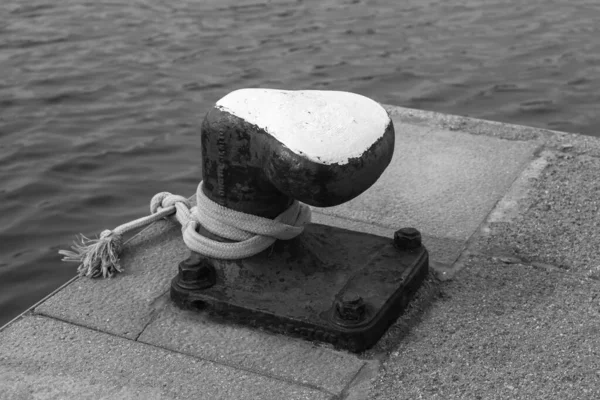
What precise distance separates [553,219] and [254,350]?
50.8 inches

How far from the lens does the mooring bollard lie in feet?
8.93

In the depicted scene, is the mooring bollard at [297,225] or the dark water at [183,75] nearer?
the mooring bollard at [297,225]

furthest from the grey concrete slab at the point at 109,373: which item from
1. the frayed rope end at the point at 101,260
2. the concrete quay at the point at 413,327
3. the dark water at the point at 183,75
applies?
the dark water at the point at 183,75

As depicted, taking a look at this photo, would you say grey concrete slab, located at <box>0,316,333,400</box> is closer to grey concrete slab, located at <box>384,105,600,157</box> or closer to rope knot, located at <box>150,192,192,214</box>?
→ rope knot, located at <box>150,192,192,214</box>

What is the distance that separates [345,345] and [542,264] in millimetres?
832

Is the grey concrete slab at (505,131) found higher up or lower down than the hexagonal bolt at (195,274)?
lower down

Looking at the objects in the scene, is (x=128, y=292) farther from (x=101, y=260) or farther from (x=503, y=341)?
(x=503, y=341)

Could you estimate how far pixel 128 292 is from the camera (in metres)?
3.14

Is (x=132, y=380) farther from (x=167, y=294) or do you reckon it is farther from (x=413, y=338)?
(x=413, y=338)

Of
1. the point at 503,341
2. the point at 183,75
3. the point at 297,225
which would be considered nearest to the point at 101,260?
the point at 297,225

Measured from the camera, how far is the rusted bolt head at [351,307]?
2729 mm

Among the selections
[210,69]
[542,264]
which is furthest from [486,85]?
[542,264]

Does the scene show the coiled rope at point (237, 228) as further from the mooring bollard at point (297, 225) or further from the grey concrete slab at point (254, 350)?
the grey concrete slab at point (254, 350)

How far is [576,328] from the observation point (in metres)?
2.83
